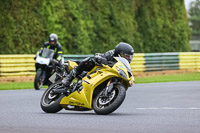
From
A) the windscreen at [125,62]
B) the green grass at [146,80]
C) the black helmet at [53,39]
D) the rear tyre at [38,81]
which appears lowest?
the green grass at [146,80]

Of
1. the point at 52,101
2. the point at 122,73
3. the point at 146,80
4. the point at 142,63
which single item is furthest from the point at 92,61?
the point at 142,63

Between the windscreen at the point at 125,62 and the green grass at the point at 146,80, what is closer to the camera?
the windscreen at the point at 125,62

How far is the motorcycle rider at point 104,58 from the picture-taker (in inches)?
387

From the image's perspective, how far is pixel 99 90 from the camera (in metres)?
9.80

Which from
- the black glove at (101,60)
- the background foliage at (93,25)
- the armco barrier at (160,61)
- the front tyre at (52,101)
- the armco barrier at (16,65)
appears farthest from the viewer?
the armco barrier at (160,61)

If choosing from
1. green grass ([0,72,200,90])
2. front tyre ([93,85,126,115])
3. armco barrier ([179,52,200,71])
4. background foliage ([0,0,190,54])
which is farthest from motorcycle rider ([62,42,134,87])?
armco barrier ([179,52,200,71])

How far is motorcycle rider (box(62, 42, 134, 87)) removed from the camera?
9.82 metres

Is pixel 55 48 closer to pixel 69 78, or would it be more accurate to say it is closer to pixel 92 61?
pixel 69 78

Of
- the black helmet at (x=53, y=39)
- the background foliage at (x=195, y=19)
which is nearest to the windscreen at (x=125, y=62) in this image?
A: the black helmet at (x=53, y=39)

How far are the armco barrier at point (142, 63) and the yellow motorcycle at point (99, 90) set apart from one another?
1230cm

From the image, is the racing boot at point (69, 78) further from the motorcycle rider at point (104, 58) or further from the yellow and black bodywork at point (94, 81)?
the yellow and black bodywork at point (94, 81)

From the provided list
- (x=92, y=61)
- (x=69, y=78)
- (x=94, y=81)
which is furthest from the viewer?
(x=69, y=78)

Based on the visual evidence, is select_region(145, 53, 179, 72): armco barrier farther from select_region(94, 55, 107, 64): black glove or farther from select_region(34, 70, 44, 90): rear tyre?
select_region(94, 55, 107, 64): black glove

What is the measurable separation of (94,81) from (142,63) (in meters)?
18.5
